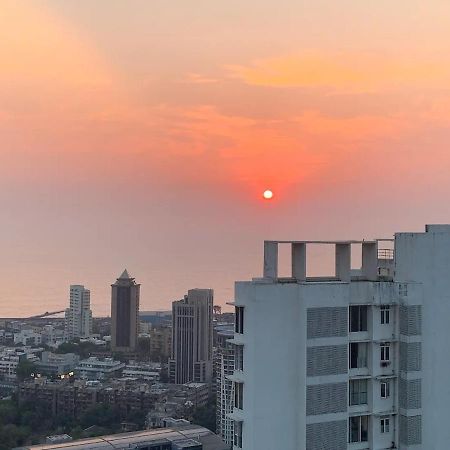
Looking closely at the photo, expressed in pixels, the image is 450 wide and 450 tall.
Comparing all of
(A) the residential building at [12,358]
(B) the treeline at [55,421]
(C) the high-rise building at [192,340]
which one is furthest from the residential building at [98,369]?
(B) the treeline at [55,421]

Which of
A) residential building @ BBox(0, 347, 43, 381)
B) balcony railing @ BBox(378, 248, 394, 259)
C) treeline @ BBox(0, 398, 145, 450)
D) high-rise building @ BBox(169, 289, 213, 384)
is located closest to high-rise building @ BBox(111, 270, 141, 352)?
residential building @ BBox(0, 347, 43, 381)

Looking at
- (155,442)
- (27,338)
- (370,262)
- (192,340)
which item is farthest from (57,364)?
(370,262)

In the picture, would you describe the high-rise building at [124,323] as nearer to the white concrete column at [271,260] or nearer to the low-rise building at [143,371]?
the low-rise building at [143,371]

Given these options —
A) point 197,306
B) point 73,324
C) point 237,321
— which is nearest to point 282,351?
point 237,321

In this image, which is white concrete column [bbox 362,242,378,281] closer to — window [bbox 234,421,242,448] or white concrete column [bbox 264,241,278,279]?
white concrete column [bbox 264,241,278,279]

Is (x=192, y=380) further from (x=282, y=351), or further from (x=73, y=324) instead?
(x=282, y=351)
